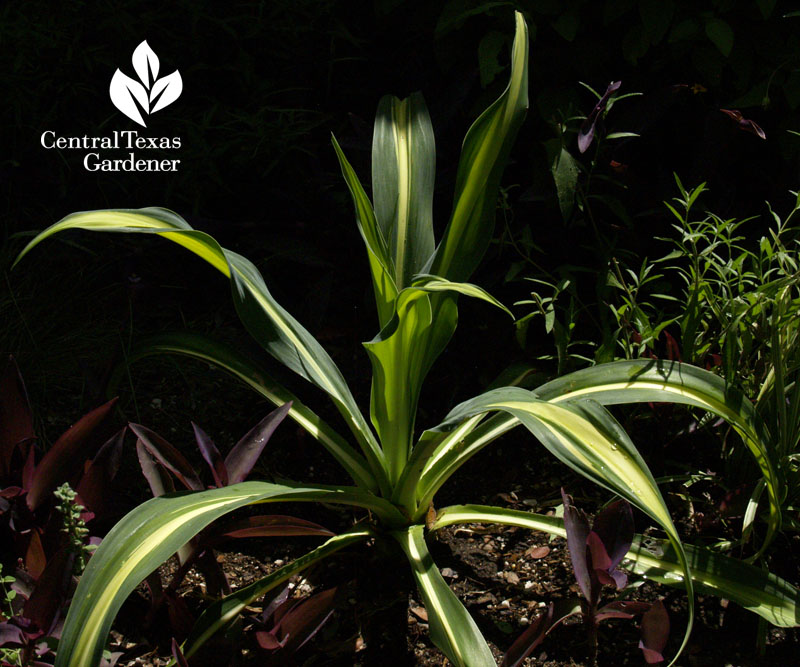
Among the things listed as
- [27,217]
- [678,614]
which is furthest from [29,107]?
[678,614]

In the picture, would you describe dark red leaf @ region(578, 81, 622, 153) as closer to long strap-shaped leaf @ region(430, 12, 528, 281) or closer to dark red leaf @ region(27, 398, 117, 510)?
long strap-shaped leaf @ region(430, 12, 528, 281)

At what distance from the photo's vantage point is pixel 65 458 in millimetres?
1466

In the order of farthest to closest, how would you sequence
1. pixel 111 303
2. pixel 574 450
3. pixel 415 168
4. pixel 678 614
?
pixel 111 303 → pixel 415 168 → pixel 678 614 → pixel 574 450

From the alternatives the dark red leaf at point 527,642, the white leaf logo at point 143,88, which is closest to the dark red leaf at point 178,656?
the dark red leaf at point 527,642

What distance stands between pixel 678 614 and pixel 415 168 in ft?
3.14

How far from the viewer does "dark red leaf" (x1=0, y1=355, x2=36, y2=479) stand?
1.48 metres

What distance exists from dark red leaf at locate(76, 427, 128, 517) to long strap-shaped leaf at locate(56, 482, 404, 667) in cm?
21

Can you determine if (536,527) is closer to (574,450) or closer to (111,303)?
(574,450)

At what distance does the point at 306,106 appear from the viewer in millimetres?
2238

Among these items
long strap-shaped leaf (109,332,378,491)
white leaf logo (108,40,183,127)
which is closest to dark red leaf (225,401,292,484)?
long strap-shaped leaf (109,332,378,491)

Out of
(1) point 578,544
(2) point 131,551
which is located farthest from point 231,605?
(1) point 578,544

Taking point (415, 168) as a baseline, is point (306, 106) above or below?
above

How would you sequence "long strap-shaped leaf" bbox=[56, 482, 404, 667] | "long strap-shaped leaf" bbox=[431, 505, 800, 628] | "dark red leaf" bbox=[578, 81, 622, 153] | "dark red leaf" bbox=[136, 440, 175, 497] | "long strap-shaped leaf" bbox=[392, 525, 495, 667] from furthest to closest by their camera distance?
→ "dark red leaf" bbox=[578, 81, 622, 153] → "dark red leaf" bbox=[136, 440, 175, 497] → "long strap-shaped leaf" bbox=[431, 505, 800, 628] → "long strap-shaped leaf" bbox=[392, 525, 495, 667] → "long strap-shaped leaf" bbox=[56, 482, 404, 667]

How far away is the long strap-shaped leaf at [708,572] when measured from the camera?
129 centimetres
